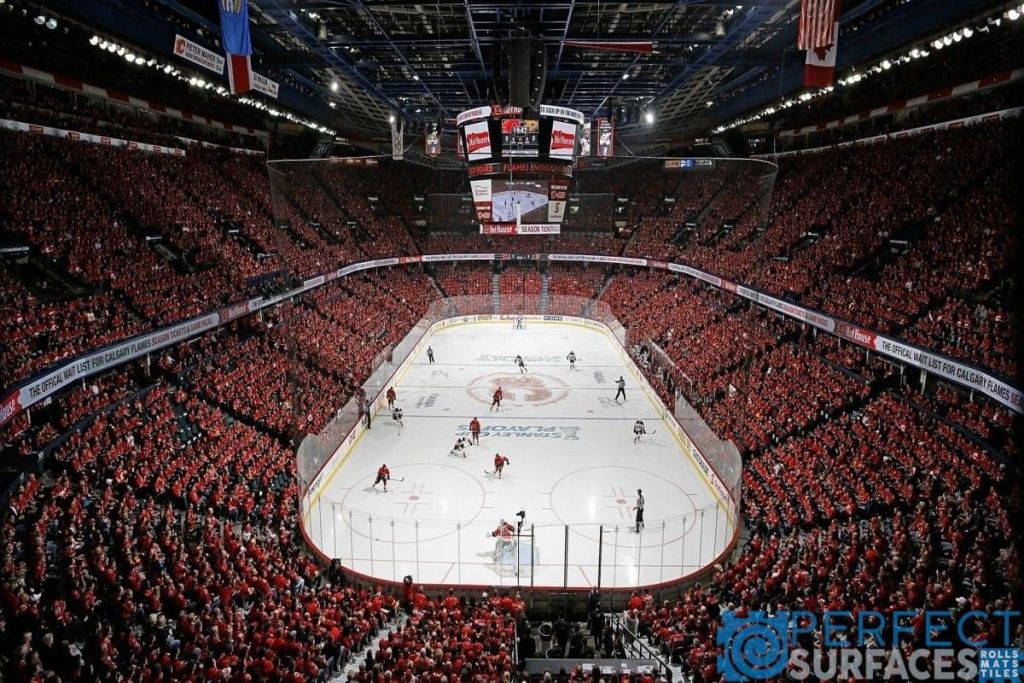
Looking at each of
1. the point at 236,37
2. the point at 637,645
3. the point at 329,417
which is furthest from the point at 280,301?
the point at 637,645

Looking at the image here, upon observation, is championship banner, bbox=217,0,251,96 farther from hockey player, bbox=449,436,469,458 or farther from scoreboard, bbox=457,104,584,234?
hockey player, bbox=449,436,469,458

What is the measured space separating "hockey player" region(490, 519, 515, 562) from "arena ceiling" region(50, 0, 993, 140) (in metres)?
13.1

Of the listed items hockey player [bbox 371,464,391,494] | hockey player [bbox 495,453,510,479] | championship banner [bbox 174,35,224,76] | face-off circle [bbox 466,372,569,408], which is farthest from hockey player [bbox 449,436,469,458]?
championship banner [bbox 174,35,224,76]

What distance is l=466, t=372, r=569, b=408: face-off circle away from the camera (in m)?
27.6

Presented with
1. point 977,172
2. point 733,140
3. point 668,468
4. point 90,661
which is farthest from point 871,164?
point 90,661

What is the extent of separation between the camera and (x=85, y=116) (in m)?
27.1

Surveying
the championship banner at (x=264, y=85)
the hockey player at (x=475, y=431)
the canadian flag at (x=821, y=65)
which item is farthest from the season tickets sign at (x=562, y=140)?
the hockey player at (x=475, y=431)

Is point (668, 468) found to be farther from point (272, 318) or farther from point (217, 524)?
point (272, 318)

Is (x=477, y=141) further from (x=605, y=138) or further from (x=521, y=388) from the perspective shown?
(x=521, y=388)

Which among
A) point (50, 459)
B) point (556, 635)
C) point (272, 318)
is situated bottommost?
point (556, 635)

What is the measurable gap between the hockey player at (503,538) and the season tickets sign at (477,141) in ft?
44.2

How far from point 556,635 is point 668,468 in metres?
9.52

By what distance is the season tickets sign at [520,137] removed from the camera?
20.9 m

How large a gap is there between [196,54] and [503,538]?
49.3ft
